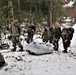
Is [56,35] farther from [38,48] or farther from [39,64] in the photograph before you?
[39,64]

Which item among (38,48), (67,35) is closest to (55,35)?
(67,35)

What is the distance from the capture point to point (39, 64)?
40.5 ft

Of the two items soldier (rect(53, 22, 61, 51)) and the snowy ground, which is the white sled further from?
soldier (rect(53, 22, 61, 51))

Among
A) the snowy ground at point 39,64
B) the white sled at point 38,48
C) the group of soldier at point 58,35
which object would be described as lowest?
the snowy ground at point 39,64

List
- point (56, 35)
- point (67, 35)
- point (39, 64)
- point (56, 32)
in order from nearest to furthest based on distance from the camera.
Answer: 1. point (39, 64)
2. point (67, 35)
3. point (56, 32)
4. point (56, 35)

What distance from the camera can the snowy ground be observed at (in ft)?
36.9

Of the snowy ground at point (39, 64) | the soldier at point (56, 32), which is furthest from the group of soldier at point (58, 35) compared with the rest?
the snowy ground at point (39, 64)

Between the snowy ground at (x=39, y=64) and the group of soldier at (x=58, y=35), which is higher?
the group of soldier at (x=58, y=35)

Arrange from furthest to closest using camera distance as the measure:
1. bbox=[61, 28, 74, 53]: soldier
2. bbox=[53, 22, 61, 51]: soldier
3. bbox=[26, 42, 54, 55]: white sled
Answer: bbox=[53, 22, 61, 51]: soldier → bbox=[61, 28, 74, 53]: soldier → bbox=[26, 42, 54, 55]: white sled

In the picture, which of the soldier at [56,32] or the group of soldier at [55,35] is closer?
the group of soldier at [55,35]

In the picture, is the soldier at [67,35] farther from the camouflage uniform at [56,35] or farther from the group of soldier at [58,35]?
the camouflage uniform at [56,35]

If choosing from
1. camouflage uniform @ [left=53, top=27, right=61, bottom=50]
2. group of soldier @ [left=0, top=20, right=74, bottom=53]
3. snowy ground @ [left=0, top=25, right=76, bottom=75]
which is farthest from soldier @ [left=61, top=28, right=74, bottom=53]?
snowy ground @ [left=0, top=25, right=76, bottom=75]

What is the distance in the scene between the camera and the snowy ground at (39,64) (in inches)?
443

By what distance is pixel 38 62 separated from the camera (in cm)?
1268
